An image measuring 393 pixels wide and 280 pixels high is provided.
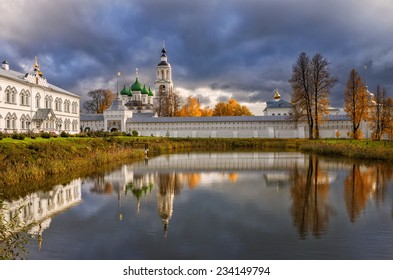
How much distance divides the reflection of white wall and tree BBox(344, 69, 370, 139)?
27.9 meters

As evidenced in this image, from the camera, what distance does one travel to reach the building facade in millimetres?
29239

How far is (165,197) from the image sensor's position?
34.4 ft

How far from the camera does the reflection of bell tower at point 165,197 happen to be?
8258 mm

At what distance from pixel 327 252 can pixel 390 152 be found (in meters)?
15.8

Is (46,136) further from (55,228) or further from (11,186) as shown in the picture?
(55,228)

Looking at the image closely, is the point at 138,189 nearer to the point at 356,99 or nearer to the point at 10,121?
the point at 10,121

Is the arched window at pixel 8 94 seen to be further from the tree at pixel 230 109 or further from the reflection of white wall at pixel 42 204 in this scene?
the tree at pixel 230 109

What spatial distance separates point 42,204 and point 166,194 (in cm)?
326

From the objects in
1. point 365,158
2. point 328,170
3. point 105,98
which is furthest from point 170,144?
point 105,98

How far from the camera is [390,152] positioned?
19.5 m

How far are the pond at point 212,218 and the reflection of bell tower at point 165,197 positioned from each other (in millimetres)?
23

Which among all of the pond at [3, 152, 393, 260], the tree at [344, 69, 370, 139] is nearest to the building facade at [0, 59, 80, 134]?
the pond at [3, 152, 393, 260]

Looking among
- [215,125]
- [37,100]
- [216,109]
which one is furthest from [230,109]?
[37,100]

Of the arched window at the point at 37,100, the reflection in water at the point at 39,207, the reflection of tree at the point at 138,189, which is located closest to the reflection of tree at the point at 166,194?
the reflection of tree at the point at 138,189
